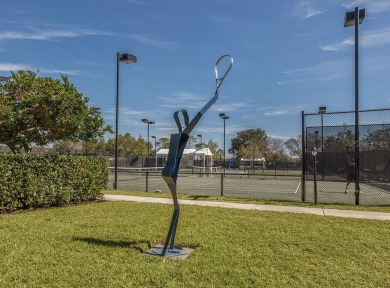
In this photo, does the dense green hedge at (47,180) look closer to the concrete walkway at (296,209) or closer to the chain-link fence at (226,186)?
the concrete walkway at (296,209)

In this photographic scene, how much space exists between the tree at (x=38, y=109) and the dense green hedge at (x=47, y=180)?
4.58ft

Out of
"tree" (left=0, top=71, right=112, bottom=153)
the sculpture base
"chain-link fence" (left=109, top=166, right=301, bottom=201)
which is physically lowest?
"chain-link fence" (left=109, top=166, right=301, bottom=201)

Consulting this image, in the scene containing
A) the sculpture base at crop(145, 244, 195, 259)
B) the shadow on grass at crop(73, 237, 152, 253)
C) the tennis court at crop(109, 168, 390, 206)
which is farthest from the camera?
the tennis court at crop(109, 168, 390, 206)

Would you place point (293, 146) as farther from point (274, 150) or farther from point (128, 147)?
point (128, 147)

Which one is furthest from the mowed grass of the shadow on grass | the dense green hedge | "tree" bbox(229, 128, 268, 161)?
"tree" bbox(229, 128, 268, 161)

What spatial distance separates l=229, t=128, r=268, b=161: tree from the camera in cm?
7362

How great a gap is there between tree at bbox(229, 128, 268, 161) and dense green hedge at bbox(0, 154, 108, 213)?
59.6m

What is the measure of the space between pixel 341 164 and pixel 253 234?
28.4 ft

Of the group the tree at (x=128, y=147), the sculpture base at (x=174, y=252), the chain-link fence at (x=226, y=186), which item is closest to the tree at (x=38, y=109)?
the chain-link fence at (x=226, y=186)

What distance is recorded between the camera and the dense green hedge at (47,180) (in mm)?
8555

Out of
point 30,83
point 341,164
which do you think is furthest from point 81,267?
point 341,164

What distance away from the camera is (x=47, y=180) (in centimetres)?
944

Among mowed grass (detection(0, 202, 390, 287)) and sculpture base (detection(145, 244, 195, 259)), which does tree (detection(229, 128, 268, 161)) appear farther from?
sculpture base (detection(145, 244, 195, 259))

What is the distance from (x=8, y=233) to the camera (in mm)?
6352
